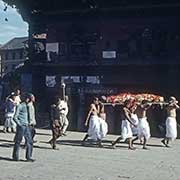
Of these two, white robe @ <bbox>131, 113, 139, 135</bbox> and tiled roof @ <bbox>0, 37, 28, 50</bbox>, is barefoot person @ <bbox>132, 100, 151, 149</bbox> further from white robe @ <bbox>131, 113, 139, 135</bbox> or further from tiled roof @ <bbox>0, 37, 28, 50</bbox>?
tiled roof @ <bbox>0, 37, 28, 50</bbox>

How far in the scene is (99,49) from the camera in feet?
87.1

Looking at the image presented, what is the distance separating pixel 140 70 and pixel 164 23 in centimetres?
247

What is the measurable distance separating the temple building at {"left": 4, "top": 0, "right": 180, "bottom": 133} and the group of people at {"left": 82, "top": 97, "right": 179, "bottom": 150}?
602cm

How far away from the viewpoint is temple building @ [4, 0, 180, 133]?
81.3 ft

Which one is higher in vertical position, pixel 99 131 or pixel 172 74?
pixel 172 74

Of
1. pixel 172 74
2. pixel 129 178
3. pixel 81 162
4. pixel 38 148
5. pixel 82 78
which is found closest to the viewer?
pixel 129 178

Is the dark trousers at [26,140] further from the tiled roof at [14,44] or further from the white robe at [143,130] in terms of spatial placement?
the tiled roof at [14,44]

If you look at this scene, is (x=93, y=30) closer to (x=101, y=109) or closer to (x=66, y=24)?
(x=66, y=24)

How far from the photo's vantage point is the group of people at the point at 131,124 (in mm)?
17266

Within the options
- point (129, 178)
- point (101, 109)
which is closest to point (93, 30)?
point (101, 109)

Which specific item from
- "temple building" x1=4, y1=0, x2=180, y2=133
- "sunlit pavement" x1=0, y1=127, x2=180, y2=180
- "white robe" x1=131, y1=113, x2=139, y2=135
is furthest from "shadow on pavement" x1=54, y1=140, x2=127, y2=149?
"temple building" x1=4, y1=0, x2=180, y2=133

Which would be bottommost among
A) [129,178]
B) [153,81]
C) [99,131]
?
[129,178]

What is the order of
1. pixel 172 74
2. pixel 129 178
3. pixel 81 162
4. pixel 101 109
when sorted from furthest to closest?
1. pixel 172 74
2. pixel 101 109
3. pixel 81 162
4. pixel 129 178

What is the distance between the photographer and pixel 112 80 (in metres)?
25.9
